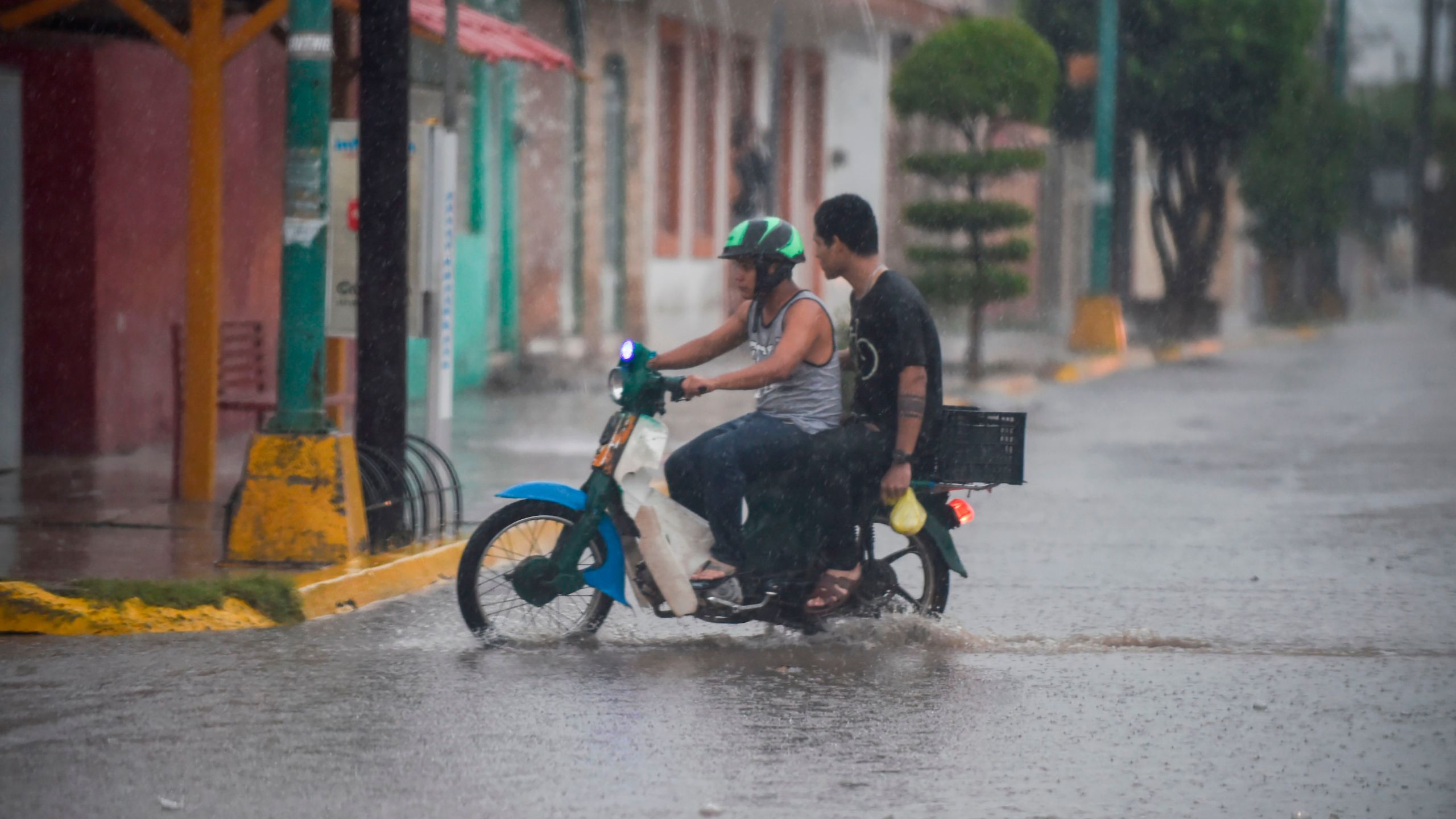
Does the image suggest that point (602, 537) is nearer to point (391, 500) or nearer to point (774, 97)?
point (391, 500)

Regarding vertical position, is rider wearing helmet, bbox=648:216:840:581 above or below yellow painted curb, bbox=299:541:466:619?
above

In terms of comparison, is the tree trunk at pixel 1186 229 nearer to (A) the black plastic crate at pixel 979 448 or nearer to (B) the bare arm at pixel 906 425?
(A) the black plastic crate at pixel 979 448

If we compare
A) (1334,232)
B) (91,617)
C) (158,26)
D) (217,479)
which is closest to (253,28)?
(158,26)

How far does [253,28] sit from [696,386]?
451 cm

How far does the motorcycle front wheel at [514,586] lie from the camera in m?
7.46

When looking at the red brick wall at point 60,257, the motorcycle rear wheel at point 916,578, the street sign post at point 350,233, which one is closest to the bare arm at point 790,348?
the motorcycle rear wheel at point 916,578

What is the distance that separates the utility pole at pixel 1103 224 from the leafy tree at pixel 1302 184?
13.6m

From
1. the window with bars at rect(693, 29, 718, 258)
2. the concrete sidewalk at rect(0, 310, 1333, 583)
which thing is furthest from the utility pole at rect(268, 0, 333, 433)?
the window with bars at rect(693, 29, 718, 258)

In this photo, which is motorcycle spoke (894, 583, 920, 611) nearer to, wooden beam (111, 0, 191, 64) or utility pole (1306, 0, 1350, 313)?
wooden beam (111, 0, 191, 64)

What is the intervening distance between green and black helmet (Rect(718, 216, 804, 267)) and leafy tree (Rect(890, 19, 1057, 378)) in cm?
1437

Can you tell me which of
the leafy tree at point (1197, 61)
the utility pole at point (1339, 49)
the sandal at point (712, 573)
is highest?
the utility pole at point (1339, 49)

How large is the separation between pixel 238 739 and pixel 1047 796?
2317 millimetres

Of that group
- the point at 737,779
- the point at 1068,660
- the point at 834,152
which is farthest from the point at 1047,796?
the point at 834,152

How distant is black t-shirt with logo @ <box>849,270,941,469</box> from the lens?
752 centimetres
